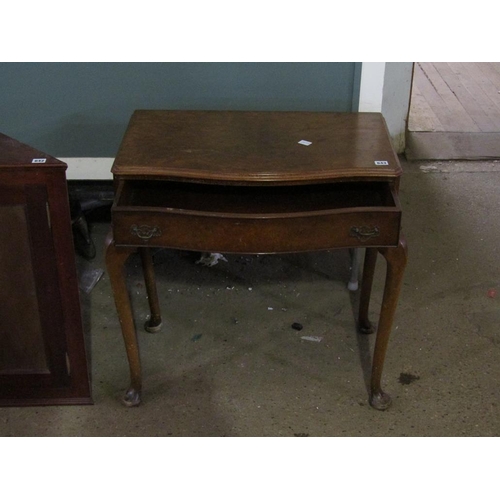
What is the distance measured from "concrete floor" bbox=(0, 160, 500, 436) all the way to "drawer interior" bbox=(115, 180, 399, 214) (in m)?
0.66

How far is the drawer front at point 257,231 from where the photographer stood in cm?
216

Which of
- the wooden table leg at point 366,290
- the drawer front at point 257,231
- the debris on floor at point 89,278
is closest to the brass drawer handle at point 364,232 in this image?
the drawer front at point 257,231

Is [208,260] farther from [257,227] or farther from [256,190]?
[257,227]

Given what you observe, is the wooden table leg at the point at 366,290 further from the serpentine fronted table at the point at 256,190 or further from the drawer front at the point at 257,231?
the drawer front at the point at 257,231

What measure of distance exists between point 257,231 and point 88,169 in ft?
4.59

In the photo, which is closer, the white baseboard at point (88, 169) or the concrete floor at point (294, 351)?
the concrete floor at point (294, 351)

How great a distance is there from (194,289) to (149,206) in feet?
3.03

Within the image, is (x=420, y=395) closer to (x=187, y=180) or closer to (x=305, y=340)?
(x=305, y=340)

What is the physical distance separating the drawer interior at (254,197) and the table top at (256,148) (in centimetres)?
10

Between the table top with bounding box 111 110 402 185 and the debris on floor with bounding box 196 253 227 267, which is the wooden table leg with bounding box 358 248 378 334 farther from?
the debris on floor with bounding box 196 253 227 267

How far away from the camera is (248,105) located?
3.20 meters

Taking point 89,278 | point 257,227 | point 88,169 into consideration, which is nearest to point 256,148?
point 257,227

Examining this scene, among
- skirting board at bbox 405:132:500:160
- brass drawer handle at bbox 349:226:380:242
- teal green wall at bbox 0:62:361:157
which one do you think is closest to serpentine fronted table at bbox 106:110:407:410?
brass drawer handle at bbox 349:226:380:242

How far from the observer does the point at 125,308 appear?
7.84 feet
